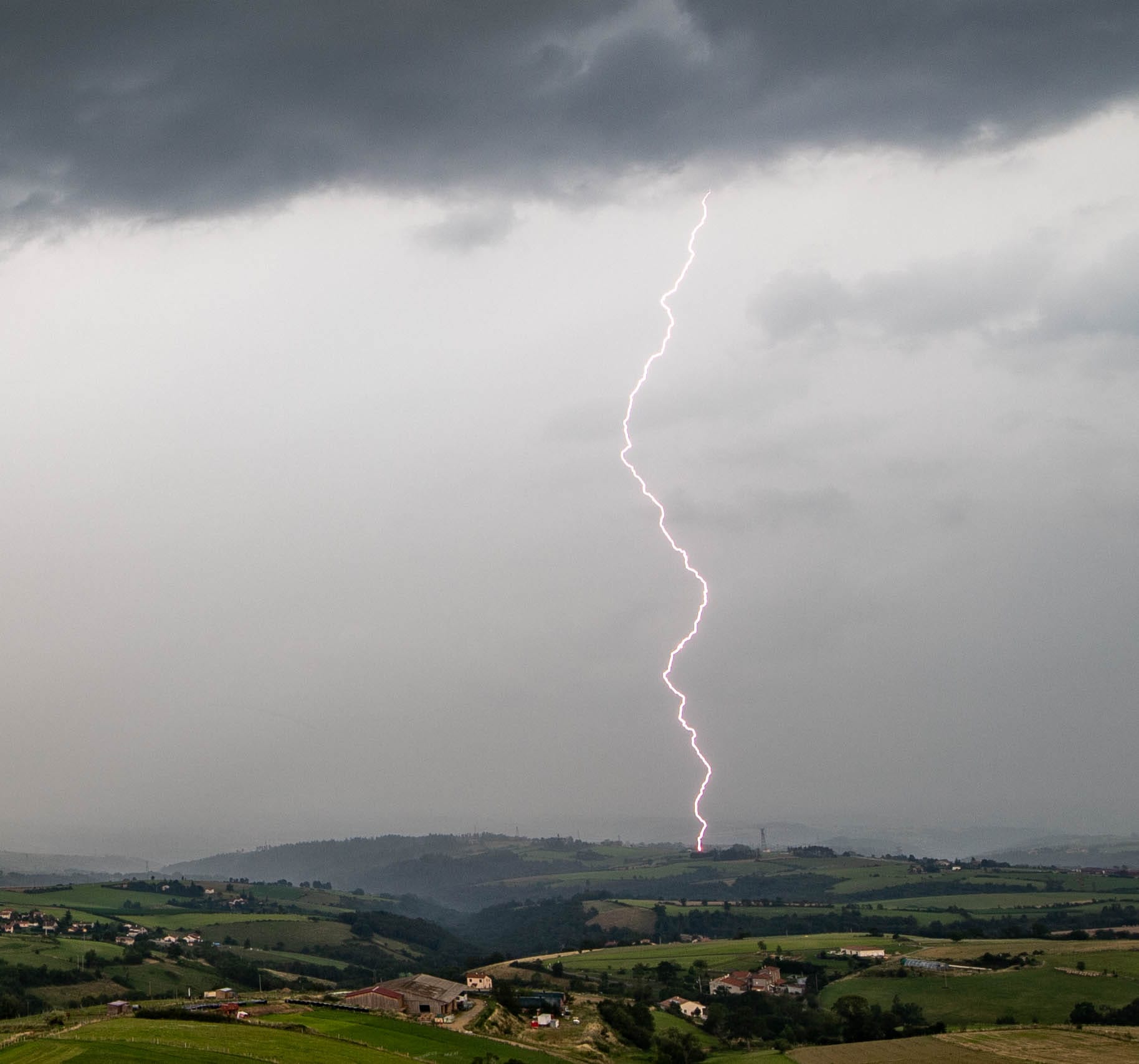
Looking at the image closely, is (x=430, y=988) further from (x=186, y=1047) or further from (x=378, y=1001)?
(x=186, y=1047)

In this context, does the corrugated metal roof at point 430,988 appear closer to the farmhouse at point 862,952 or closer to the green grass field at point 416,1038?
the green grass field at point 416,1038

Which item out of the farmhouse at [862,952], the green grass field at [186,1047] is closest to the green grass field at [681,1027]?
the green grass field at [186,1047]

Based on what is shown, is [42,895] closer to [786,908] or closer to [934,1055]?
[786,908]

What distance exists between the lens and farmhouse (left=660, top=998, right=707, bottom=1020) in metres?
88.4

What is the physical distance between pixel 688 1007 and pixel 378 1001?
25.5 metres

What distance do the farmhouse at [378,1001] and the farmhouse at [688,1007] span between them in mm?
22301

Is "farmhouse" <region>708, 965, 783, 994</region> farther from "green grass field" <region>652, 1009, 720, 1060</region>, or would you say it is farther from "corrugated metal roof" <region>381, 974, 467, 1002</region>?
"corrugated metal roof" <region>381, 974, 467, 1002</region>

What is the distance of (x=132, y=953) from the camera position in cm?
11612

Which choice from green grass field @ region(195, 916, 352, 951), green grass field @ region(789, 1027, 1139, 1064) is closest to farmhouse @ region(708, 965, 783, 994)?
green grass field @ region(789, 1027, 1139, 1064)

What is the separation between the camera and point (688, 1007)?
3563 inches

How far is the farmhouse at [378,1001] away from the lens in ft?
250

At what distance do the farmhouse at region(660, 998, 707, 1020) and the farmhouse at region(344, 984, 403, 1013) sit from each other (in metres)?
22.3

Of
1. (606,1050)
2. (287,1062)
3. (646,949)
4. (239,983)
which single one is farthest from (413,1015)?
(646,949)

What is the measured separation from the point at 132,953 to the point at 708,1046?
210 feet
